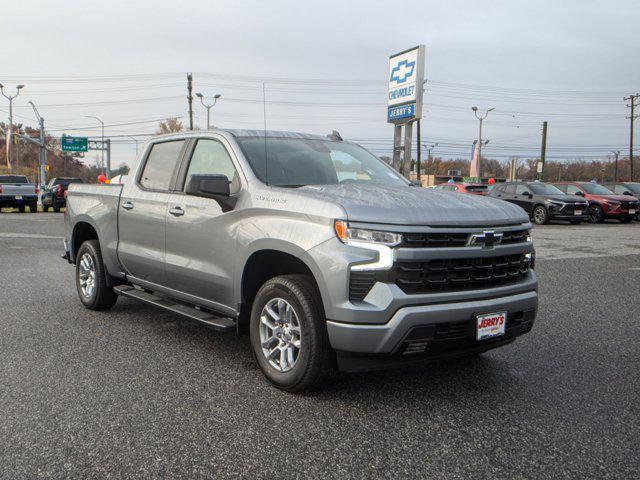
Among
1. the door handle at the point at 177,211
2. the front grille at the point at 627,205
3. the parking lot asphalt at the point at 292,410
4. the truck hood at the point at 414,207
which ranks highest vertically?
the truck hood at the point at 414,207

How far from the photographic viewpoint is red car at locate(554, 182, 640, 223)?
23000 mm

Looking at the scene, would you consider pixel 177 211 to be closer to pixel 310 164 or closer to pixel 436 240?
pixel 310 164

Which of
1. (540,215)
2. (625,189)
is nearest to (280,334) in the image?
(540,215)

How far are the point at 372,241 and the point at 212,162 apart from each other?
193 cm

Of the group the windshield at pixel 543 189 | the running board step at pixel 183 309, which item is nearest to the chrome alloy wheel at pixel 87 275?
the running board step at pixel 183 309

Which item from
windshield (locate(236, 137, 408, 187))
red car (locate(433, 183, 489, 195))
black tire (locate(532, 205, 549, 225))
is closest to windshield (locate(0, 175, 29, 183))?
red car (locate(433, 183, 489, 195))

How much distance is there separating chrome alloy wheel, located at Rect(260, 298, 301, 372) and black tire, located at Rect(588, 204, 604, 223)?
22533 millimetres

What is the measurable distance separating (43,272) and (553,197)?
18.4 metres

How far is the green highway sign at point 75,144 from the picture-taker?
59719 mm

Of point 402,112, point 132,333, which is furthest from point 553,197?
point 132,333

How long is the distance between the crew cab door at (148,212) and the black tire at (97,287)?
21.5 inches

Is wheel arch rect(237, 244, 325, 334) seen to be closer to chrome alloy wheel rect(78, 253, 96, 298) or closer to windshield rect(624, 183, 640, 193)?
chrome alloy wheel rect(78, 253, 96, 298)

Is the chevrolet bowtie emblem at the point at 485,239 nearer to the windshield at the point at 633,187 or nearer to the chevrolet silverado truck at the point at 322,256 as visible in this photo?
the chevrolet silverado truck at the point at 322,256

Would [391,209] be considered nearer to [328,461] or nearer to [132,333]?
[328,461]
